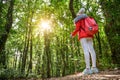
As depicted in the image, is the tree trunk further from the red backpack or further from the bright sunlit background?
the bright sunlit background

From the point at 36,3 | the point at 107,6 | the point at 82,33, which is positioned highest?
the point at 36,3

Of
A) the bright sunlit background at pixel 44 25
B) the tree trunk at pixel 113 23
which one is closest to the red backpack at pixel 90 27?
the tree trunk at pixel 113 23

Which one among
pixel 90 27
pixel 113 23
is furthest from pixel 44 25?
pixel 90 27

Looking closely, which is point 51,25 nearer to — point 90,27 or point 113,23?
point 113,23

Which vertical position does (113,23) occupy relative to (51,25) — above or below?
below

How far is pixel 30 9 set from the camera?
21562 millimetres

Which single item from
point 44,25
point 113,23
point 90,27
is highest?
point 44,25

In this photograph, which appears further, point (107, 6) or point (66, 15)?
point (66, 15)

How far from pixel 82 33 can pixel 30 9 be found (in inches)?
588

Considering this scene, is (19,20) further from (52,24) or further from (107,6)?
(107,6)

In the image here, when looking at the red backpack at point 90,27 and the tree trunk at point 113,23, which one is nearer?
the red backpack at point 90,27

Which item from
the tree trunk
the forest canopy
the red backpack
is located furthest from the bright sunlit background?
the red backpack

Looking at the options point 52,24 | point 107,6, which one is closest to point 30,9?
point 52,24

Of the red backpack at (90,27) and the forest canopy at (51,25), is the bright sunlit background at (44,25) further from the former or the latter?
the red backpack at (90,27)
